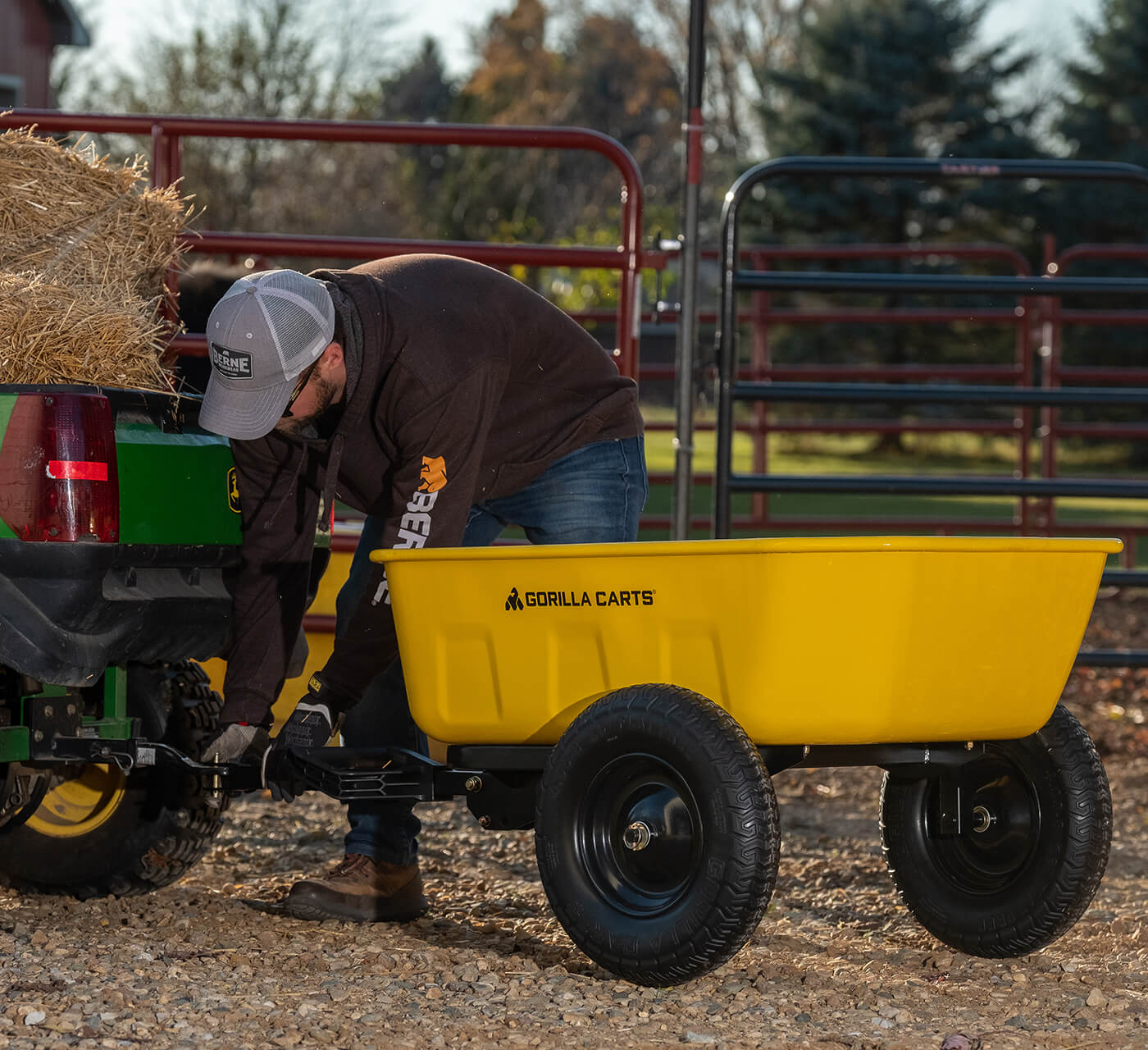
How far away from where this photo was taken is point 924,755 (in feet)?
10.2

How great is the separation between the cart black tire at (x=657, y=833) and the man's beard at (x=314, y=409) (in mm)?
878

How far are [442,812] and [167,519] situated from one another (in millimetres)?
1922

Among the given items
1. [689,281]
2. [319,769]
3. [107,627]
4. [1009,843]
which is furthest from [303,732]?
[689,281]

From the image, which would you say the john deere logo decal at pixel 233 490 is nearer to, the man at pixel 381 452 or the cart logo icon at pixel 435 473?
the man at pixel 381 452

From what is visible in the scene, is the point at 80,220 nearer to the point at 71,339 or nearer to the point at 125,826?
the point at 71,339

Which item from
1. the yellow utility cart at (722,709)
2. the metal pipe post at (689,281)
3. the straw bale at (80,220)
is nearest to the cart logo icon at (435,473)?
the yellow utility cart at (722,709)

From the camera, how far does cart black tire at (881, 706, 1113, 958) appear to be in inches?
127

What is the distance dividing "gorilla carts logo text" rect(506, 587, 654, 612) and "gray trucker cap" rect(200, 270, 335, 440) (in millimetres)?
623

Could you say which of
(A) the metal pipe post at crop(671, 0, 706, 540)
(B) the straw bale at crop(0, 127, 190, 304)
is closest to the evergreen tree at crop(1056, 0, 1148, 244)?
(A) the metal pipe post at crop(671, 0, 706, 540)

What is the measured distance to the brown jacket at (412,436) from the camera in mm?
3260

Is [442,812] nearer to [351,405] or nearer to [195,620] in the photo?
[195,620]

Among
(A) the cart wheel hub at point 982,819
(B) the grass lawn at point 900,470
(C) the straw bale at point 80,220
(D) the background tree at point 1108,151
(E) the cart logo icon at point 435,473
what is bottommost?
(B) the grass lawn at point 900,470

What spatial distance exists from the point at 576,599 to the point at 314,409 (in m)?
0.74

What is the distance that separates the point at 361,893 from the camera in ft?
12.0
